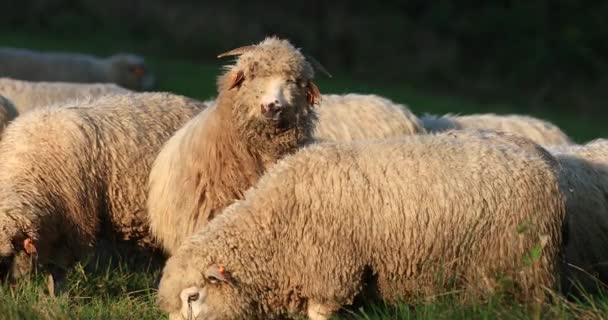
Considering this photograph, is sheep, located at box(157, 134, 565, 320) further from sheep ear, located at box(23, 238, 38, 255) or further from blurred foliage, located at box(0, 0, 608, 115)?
blurred foliage, located at box(0, 0, 608, 115)

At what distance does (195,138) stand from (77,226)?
0.91m

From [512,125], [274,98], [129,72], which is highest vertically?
[274,98]

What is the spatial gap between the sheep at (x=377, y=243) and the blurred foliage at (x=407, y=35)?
2079 centimetres

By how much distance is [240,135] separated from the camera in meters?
6.62

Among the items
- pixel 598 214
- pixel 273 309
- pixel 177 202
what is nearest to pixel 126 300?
pixel 177 202

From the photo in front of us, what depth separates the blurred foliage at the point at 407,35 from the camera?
2698 centimetres

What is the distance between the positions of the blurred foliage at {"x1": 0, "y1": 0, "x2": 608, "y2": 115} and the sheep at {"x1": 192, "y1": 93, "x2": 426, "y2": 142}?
17982 millimetres

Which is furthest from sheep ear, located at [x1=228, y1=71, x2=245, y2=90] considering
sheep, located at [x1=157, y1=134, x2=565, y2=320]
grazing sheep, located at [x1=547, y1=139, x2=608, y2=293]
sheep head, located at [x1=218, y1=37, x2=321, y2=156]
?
grazing sheep, located at [x1=547, y1=139, x2=608, y2=293]

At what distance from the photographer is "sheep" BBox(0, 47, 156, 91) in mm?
14984

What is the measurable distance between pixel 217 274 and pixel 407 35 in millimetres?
23999

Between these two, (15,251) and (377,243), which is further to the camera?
(15,251)

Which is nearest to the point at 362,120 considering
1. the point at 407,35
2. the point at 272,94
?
the point at 272,94

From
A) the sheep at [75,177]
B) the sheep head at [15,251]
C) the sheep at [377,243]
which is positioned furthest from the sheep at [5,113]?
the sheep at [377,243]

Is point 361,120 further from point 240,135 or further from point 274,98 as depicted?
point 274,98
